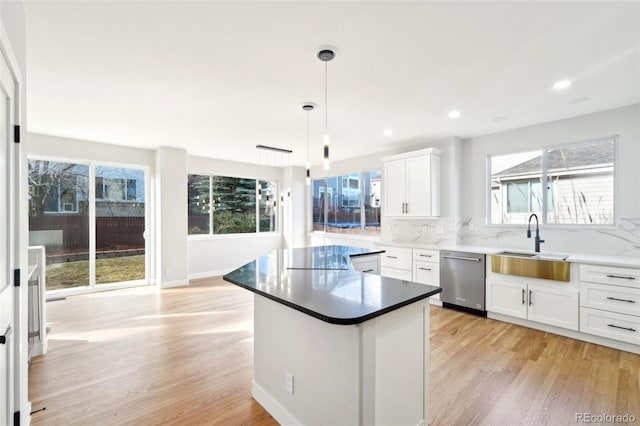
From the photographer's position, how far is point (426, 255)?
15.0ft

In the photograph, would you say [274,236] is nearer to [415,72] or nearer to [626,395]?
[415,72]

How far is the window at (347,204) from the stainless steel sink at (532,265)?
2571 millimetres

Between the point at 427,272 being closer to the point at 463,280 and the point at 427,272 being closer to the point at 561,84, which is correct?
the point at 463,280

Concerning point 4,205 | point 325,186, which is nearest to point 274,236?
point 325,186

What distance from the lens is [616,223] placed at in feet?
11.4

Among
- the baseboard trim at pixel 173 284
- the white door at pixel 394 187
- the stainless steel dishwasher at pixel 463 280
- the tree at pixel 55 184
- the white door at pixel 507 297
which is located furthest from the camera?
the baseboard trim at pixel 173 284

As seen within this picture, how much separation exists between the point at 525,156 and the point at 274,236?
17.9 ft

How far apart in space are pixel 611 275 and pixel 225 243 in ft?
20.8

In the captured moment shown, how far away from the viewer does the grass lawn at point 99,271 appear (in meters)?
4.80

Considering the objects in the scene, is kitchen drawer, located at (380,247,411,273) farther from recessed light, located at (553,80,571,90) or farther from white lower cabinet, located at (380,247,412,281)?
recessed light, located at (553,80,571,90)

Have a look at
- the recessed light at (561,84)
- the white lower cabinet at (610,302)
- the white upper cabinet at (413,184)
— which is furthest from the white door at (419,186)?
the white lower cabinet at (610,302)

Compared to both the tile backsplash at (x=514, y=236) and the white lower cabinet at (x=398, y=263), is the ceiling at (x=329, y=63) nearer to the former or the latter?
the tile backsplash at (x=514, y=236)

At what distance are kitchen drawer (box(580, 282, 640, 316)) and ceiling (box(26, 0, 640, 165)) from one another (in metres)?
2.00

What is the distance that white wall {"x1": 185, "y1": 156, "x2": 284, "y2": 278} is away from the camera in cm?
631
